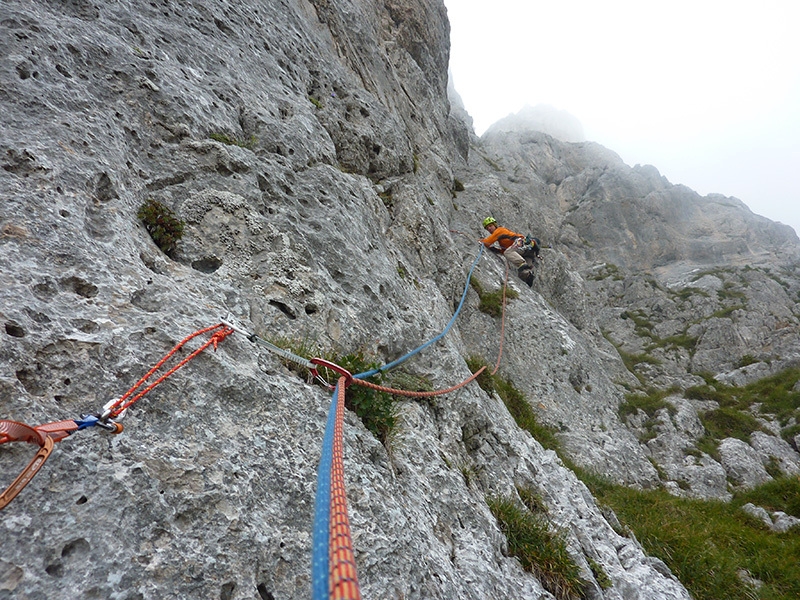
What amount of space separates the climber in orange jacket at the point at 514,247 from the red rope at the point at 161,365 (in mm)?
→ 15557

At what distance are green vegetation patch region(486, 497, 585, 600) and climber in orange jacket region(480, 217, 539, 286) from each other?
13.9 meters

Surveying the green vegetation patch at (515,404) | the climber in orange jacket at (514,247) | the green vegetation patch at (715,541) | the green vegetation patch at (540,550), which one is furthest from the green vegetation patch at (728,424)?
the green vegetation patch at (540,550)

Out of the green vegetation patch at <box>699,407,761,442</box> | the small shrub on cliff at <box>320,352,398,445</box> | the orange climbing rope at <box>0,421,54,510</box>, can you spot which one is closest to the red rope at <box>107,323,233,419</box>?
the orange climbing rope at <box>0,421,54,510</box>

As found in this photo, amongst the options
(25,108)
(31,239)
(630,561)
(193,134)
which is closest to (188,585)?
(31,239)

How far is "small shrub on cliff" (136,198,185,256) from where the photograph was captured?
5.12 metres

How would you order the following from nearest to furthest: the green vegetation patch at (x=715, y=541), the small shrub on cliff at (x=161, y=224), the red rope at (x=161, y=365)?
1. the red rope at (x=161, y=365)
2. the small shrub on cliff at (x=161, y=224)
3. the green vegetation patch at (x=715, y=541)

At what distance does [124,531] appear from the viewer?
2.54 meters

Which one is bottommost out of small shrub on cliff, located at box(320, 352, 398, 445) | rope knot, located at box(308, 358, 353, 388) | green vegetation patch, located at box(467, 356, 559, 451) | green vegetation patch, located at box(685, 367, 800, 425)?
green vegetation patch, located at box(467, 356, 559, 451)

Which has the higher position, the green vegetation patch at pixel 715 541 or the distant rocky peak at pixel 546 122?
the distant rocky peak at pixel 546 122

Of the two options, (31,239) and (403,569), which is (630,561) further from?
(31,239)

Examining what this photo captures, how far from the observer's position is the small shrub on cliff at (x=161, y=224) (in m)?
5.12

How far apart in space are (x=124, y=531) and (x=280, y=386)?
1.86 m

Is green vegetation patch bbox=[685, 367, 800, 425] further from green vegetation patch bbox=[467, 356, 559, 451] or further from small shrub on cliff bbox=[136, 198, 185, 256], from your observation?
small shrub on cliff bbox=[136, 198, 185, 256]

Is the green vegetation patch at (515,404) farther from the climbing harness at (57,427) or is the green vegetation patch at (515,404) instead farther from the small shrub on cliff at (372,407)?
the climbing harness at (57,427)
